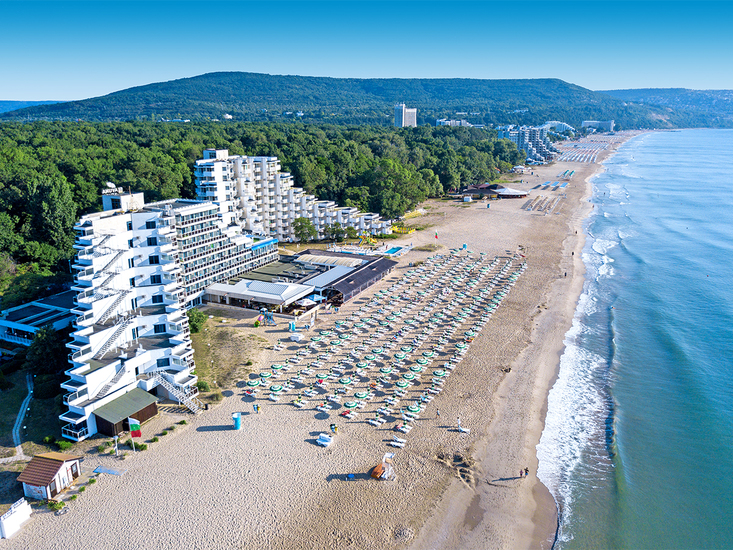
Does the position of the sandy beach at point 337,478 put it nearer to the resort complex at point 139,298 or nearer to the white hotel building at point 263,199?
the resort complex at point 139,298

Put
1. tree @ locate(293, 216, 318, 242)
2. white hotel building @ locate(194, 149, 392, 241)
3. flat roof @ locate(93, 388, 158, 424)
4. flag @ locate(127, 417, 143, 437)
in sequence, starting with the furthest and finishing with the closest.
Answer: tree @ locate(293, 216, 318, 242) → white hotel building @ locate(194, 149, 392, 241) → flat roof @ locate(93, 388, 158, 424) → flag @ locate(127, 417, 143, 437)

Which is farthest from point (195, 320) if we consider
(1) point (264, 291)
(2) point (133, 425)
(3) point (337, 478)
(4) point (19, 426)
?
(3) point (337, 478)

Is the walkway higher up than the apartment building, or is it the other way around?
the apartment building

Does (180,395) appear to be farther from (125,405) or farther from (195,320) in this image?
(195,320)

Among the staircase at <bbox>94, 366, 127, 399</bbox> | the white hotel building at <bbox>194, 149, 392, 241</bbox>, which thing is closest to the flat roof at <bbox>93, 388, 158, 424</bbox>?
the staircase at <bbox>94, 366, 127, 399</bbox>

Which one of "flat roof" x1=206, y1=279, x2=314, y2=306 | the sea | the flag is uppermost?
"flat roof" x1=206, y1=279, x2=314, y2=306

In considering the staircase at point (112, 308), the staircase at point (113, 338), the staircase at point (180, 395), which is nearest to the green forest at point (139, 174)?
the staircase at point (112, 308)

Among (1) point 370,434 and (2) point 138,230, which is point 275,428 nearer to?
(1) point 370,434

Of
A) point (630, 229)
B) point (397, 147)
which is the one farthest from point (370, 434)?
point (397, 147)

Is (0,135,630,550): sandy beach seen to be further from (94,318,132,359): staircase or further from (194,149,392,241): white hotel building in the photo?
(194,149,392,241): white hotel building
